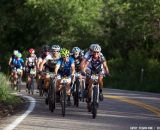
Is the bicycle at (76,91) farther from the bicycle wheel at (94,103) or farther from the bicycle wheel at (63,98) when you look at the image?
the bicycle wheel at (94,103)

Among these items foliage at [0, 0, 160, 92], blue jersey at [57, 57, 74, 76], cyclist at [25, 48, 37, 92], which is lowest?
blue jersey at [57, 57, 74, 76]

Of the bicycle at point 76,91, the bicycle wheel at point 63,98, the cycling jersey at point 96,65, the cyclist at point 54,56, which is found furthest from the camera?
the cyclist at point 54,56

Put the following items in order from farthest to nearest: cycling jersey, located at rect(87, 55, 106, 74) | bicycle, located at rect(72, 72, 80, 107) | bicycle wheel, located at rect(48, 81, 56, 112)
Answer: bicycle, located at rect(72, 72, 80, 107) < bicycle wheel, located at rect(48, 81, 56, 112) < cycling jersey, located at rect(87, 55, 106, 74)

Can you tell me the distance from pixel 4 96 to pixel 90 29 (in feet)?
78.5

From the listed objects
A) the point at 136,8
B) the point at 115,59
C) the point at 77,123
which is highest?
the point at 136,8

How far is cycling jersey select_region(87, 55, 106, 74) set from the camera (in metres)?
16.3

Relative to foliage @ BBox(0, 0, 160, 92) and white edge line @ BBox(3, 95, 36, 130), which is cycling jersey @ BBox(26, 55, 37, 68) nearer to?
white edge line @ BBox(3, 95, 36, 130)

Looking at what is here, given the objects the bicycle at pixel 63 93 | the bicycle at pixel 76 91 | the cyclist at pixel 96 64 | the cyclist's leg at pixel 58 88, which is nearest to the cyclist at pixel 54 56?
the bicycle at pixel 76 91

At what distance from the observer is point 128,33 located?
3978 cm

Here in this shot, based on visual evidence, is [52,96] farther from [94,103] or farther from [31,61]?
[31,61]

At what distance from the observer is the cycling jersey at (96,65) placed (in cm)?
1633

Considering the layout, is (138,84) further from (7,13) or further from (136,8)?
(7,13)

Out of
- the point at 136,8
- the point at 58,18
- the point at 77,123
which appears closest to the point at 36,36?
the point at 58,18

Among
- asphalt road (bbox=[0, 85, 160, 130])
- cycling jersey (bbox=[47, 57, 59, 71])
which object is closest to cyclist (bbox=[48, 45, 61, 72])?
cycling jersey (bbox=[47, 57, 59, 71])
